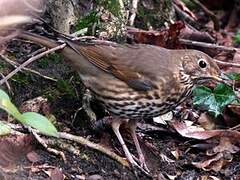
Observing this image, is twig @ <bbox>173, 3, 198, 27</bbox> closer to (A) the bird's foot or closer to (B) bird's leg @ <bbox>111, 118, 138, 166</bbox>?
(B) bird's leg @ <bbox>111, 118, 138, 166</bbox>

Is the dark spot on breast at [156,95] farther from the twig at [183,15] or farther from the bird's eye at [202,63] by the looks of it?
the twig at [183,15]

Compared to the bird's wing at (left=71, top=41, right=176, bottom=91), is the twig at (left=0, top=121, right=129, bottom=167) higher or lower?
lower

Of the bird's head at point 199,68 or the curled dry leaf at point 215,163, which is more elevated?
the bird's head at point 199,68

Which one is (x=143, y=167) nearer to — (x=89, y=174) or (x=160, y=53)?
(x=89, y=174)

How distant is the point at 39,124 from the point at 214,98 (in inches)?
70.5

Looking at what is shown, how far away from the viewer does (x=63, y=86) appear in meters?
4.53

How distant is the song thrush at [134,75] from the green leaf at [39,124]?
38.9 inches

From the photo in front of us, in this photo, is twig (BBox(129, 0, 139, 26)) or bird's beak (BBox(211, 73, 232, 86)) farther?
twig (BBox(129, 0, 139, 26))

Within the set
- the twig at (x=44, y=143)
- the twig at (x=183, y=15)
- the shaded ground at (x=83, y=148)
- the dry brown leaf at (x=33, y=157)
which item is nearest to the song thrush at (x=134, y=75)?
the shaded ground at (x=83, y=148)

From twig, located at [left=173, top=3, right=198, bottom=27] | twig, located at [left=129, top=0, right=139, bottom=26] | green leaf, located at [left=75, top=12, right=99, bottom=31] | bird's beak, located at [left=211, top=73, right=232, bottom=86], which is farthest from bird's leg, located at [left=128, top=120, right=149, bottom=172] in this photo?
twig, located at [left=173, top=3, right=198, bottom=27]

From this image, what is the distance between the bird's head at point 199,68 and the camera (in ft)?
14.2

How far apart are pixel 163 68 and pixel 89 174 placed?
830mm

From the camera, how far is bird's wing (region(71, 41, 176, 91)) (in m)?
4.18

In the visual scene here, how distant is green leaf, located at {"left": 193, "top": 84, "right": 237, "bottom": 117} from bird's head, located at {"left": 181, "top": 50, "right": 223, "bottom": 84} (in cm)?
21
